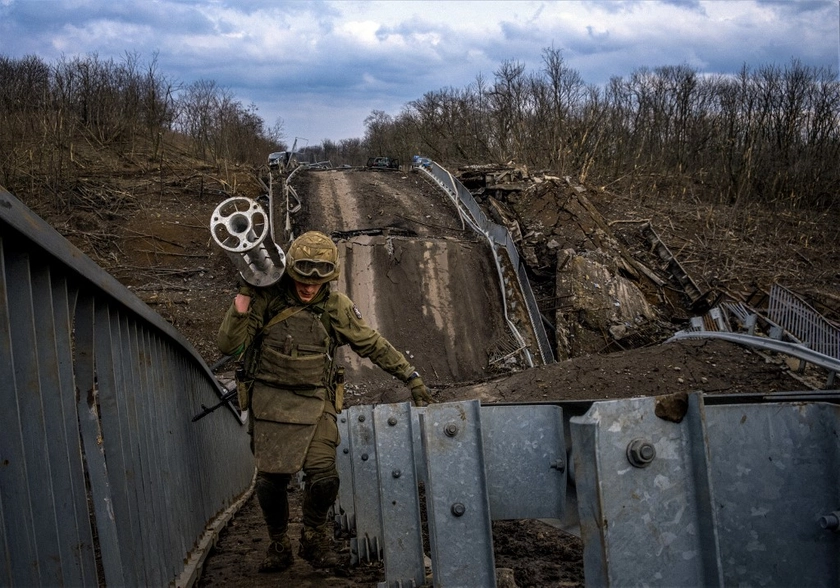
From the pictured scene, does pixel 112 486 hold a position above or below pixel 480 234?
below

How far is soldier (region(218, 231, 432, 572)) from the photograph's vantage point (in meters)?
5.15

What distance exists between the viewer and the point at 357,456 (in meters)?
5.17

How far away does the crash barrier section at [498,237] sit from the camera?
1661cm

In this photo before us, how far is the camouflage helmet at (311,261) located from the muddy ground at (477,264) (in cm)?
294

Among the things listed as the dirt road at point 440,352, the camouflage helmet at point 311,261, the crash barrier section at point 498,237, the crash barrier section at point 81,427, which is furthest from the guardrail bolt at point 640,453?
the crash barrier section at point 498,237

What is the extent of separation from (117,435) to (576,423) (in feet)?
6.86

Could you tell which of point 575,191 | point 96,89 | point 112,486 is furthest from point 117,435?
point 96,89

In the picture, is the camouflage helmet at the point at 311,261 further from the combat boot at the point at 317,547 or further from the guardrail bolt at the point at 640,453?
the guardrail bolt at the point at 640,453

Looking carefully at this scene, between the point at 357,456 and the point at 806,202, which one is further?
the point at 806,202

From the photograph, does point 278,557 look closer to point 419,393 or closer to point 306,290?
point 419,393

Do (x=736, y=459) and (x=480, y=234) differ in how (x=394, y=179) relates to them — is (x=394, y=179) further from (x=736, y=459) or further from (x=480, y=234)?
(x=736, y=459)

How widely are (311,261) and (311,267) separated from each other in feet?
0.13

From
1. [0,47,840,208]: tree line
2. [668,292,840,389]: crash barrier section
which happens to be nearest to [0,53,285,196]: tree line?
[0,47,840,208]: tree line

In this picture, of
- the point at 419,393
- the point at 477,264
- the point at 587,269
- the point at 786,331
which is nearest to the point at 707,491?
the point at 419,393
